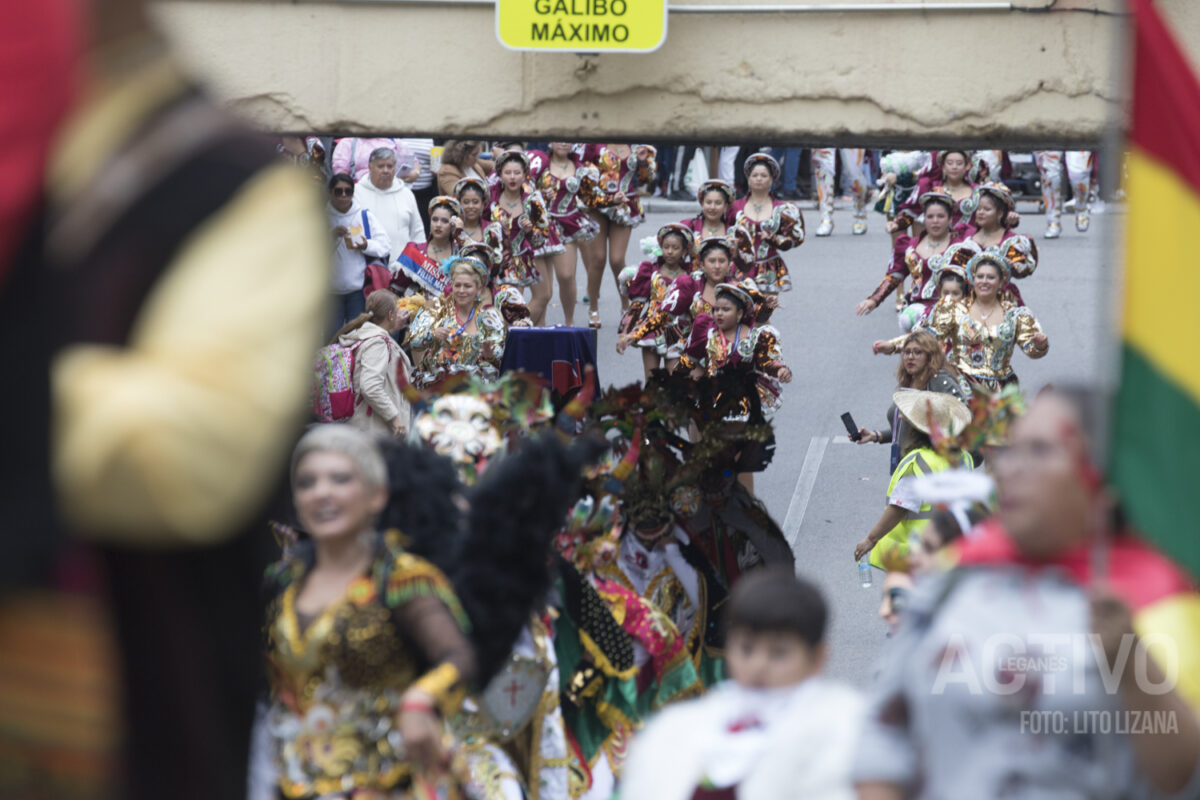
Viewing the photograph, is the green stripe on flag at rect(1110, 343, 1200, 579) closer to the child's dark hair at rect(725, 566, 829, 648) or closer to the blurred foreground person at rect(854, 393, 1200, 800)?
the blurred foreground person at rect(854, 393, 1200, 800)

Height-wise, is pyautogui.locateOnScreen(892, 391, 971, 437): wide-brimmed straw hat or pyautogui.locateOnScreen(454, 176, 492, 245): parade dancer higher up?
pyautogui.locateOnScreen(454, 176, 492, 245): parade dancer

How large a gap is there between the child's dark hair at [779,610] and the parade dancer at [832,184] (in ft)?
51.7

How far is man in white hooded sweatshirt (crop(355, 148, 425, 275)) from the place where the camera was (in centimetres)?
1308

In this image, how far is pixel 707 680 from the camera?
6836 mm

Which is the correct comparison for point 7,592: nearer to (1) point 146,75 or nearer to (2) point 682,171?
(1) point 146,75

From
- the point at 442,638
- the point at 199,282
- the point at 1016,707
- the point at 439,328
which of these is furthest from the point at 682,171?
the point at 199,282

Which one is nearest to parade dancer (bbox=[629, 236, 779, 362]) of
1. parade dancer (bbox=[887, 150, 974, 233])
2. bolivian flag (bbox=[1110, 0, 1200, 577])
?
parade dancer (bbox=[887, 150, 974, 233])

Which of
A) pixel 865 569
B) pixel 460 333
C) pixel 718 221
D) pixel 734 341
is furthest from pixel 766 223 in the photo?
pixel 865 569

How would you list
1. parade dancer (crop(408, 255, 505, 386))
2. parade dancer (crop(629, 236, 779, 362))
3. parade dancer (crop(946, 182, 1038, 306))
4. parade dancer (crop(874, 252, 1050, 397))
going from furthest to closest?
parade dancer (crop(629, 236, 779, 362)), parade dancer (crop(946, 182, 1038, 306)), parade dancer (crop(408, 255, 505, 386)), parade dancer (crop(874, 252, 1050, 397))

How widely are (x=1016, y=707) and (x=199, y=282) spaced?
1.73m

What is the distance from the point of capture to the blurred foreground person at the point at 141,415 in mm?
1133

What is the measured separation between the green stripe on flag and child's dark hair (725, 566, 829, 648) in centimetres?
118

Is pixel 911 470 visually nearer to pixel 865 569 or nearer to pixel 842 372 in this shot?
pixel 865 569

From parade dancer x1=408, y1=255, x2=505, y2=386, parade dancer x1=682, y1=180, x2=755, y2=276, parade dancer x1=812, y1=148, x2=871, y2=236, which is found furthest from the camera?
parade dancer x1=812, y1=148, x2=871, y2=236
